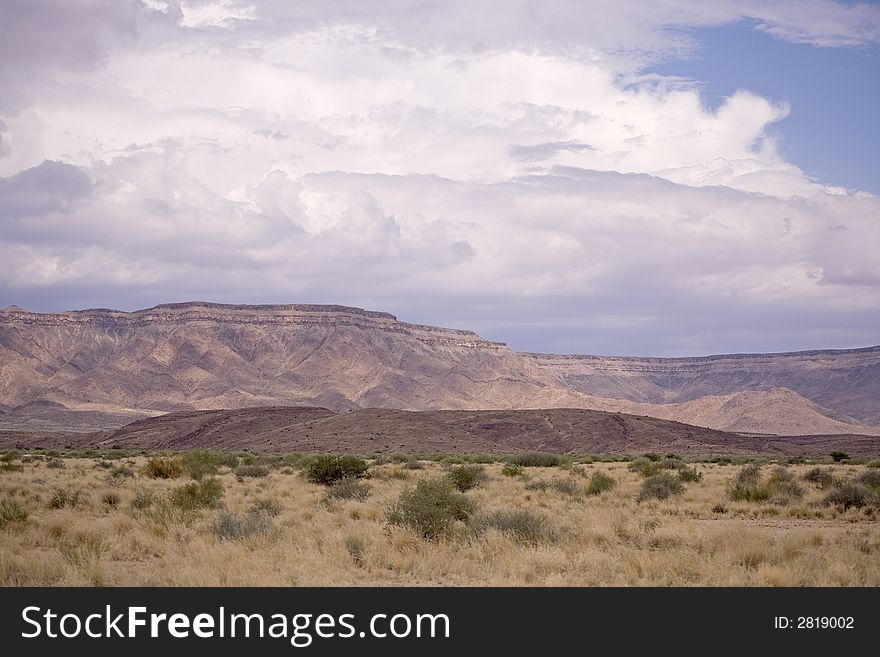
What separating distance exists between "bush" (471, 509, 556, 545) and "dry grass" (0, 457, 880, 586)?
73mm

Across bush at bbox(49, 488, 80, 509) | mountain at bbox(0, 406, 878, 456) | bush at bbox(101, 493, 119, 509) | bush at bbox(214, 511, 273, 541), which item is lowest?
mountain at bbox(0, 406, 878, 456)

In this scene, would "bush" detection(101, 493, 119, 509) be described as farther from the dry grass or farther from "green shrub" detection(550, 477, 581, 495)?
"green shrub" detection(550, 477, 581, 495)

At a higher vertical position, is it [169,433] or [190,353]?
[190,353]

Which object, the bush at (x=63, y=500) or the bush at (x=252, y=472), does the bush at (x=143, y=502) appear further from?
the bush at (x=252, y=472)

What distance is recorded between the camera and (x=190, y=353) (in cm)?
19150

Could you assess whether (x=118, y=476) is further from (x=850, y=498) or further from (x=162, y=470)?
(x=850, y=498)

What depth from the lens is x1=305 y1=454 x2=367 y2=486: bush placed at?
3331 cm

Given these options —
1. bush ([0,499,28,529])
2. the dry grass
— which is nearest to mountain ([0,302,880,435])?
bush ([0,499,28,529])

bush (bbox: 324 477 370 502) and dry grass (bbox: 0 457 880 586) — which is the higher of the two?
dry grass (bbox: 0 457 880 586)
